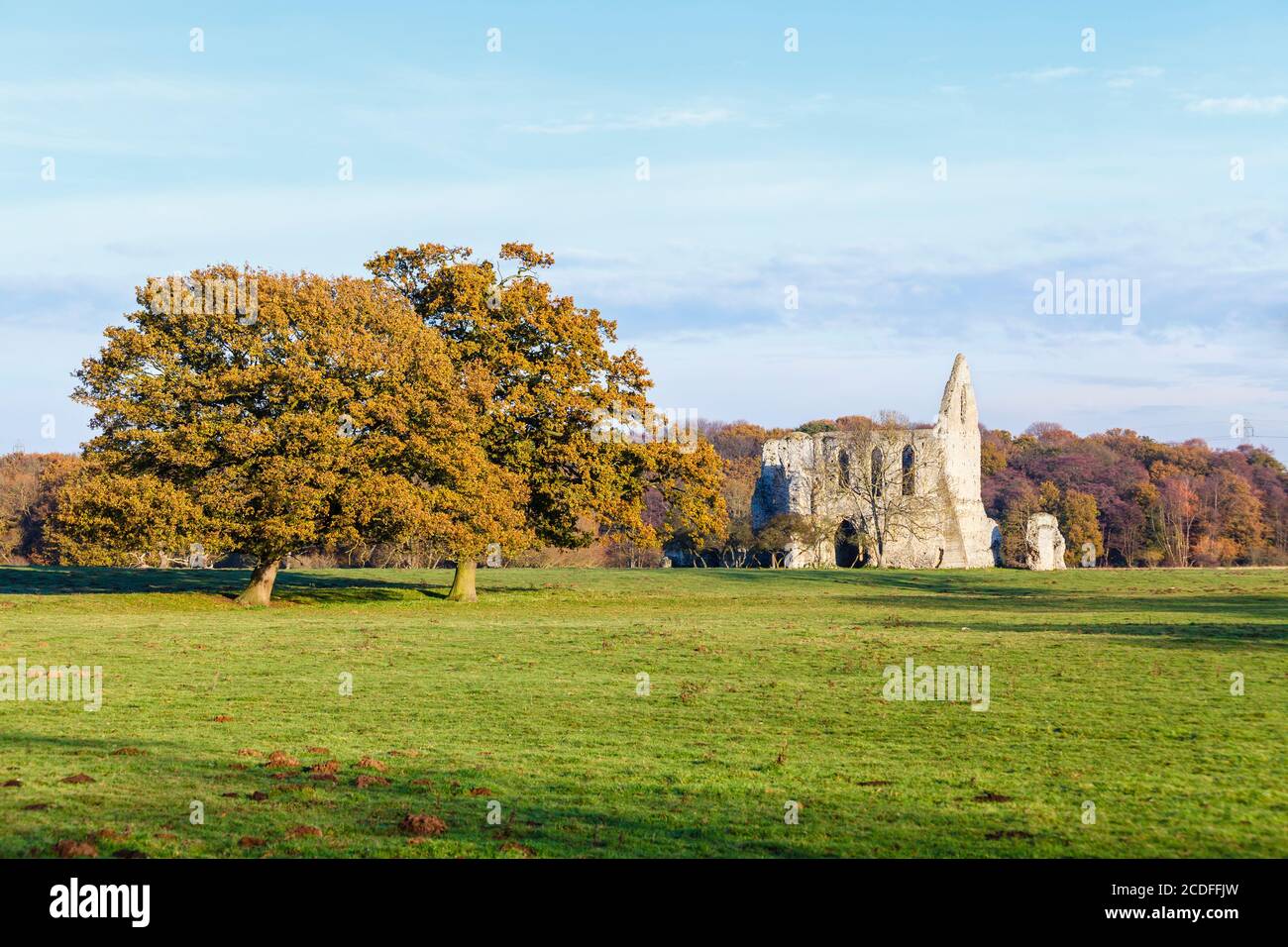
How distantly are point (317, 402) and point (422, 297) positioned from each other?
9074mm

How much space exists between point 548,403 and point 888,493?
51.8m

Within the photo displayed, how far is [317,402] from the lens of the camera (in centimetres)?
3675

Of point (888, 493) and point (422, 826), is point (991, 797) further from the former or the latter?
point (888, 493)

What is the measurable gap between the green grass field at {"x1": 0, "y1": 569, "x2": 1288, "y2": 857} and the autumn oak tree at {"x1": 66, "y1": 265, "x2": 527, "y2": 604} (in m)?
4.96

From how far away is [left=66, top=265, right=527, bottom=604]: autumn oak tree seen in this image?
3512cm

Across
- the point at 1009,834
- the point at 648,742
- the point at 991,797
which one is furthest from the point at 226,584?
the point at 1009,834

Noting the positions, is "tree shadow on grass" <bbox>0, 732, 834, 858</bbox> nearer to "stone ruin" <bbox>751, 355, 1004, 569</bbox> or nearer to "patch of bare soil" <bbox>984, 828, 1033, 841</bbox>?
"patch of bare soil" <bbox>984, 828, 1033, 841</bbox>

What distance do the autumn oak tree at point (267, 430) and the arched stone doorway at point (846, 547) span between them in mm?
58348

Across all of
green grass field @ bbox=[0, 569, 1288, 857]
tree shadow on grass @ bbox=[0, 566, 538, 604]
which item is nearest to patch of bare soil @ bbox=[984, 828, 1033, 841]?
green grass field @ bbox=[0, 569, 1288, 857]

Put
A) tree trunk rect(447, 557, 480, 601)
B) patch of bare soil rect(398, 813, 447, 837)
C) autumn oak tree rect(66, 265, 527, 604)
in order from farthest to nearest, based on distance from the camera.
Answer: tree trunk rect(447, 557, 480, 601) < autumn oak tree rect(66, 265, 527, 604) < patch of bare soil rect(398, 813, 447, 837)

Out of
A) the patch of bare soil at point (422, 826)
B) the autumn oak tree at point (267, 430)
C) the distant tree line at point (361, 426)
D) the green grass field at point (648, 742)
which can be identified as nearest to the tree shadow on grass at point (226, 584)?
the distant tree line at point (361, 426)

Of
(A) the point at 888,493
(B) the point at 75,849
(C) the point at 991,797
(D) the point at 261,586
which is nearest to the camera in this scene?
(B) the point at 75,849

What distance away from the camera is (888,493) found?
294 ft
